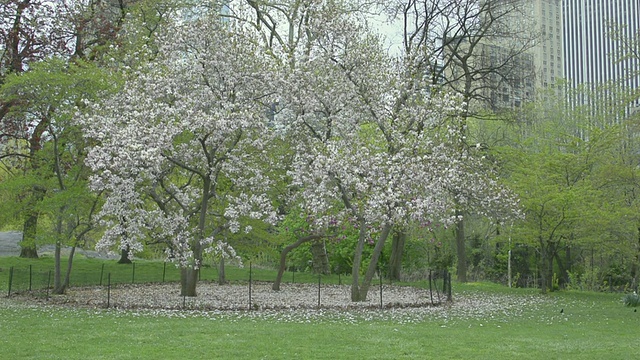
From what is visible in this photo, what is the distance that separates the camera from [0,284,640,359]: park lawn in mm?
11188

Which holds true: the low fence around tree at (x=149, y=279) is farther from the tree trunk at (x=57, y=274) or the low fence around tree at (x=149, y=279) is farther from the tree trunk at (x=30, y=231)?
the tree trunk at (x=30, y=231)

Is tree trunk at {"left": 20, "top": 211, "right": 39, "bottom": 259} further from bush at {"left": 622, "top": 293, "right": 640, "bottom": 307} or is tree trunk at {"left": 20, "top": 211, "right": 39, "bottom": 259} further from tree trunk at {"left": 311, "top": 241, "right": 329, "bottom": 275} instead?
bush at {"left": 622, "top": 293, "right": 640, "bottom": 307}

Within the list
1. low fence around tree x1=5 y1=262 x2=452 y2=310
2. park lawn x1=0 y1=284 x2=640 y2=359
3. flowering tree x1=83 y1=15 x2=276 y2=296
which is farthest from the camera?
low fence around tree x1=5 y1=262 x2=452 y2=310

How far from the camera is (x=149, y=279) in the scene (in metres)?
29.4

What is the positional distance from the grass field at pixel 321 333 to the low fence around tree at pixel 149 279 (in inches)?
84.6

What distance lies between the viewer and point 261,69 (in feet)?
65.9

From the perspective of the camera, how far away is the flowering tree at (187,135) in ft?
60.1

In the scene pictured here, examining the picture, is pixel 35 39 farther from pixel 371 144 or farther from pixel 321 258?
pixel 321 258

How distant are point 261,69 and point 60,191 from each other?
7570 millimetres

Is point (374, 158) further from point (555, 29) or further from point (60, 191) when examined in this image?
point (555, 29)

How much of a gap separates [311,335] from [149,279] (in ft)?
58.6

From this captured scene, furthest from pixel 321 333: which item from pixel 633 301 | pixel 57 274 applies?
pixel 633 301

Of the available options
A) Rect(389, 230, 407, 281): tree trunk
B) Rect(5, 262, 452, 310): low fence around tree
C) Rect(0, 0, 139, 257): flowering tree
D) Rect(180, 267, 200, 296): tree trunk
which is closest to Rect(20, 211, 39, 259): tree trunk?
Rect(0, 0, 139, 257): flowering tree

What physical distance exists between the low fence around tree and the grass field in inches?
84.6
